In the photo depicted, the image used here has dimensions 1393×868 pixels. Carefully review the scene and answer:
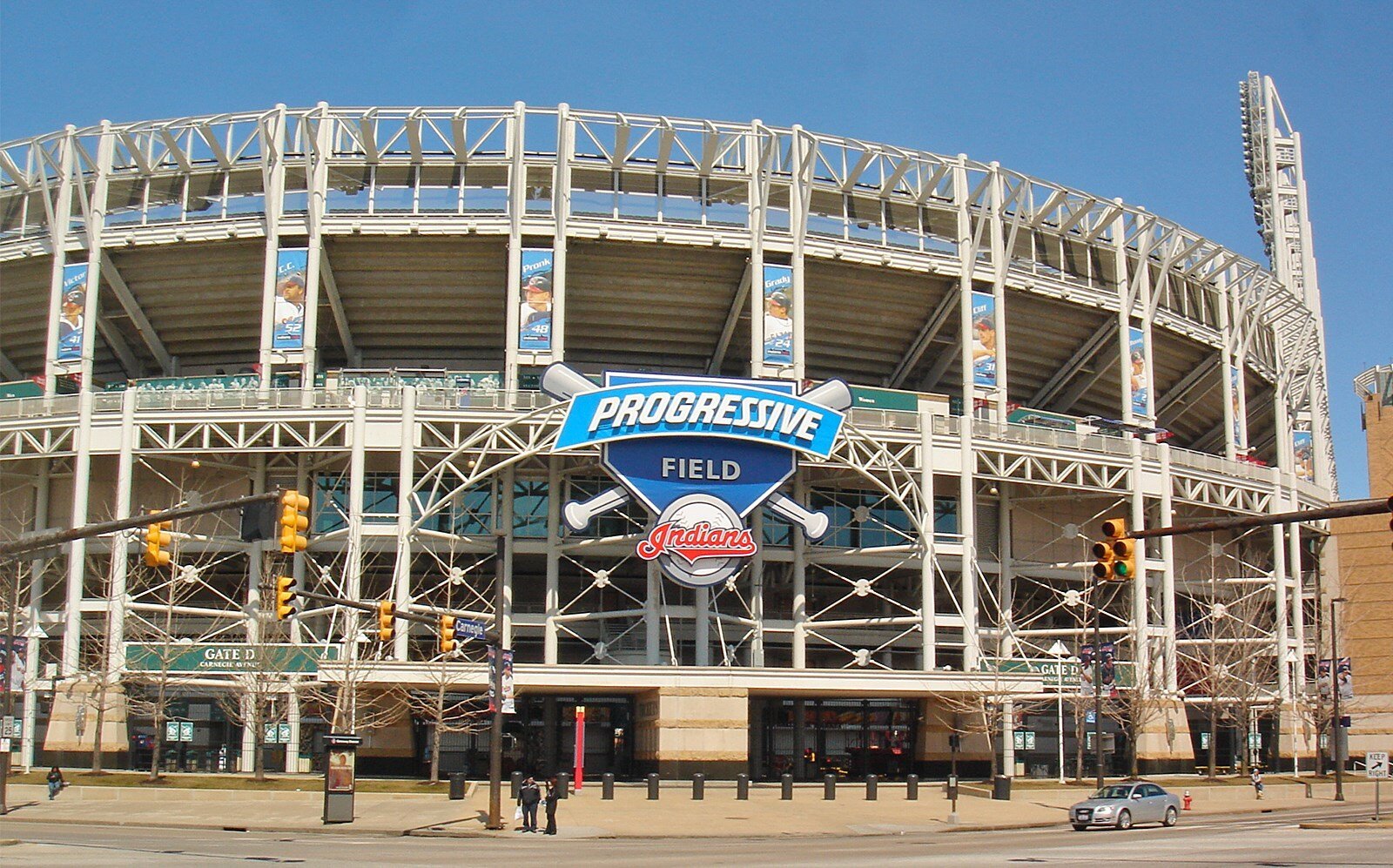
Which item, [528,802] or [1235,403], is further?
[1235,403]

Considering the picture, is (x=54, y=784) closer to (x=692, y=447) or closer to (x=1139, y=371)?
(x=692, y=447)

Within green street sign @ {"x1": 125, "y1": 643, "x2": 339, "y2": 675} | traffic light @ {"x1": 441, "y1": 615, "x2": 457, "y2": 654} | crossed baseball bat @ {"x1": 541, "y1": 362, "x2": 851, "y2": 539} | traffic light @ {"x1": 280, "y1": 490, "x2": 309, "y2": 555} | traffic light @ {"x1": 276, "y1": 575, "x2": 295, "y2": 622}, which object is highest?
crossed baseball bat @ {"x1": 541, "y1": 362, "x2": 851, "y2": 539}

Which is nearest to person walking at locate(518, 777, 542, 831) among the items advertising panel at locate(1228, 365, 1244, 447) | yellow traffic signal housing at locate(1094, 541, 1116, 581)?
yellow traffic signal housing at locate(1094, 541, 1116, 581)

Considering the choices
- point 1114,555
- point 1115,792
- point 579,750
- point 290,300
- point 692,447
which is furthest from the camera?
point 290,300

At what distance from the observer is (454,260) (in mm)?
59781

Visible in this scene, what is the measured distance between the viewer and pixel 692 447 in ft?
170

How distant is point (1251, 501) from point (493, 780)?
44.5m

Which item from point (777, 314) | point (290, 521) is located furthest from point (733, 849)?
point (777, 314)

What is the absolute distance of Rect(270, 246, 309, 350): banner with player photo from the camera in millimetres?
56344

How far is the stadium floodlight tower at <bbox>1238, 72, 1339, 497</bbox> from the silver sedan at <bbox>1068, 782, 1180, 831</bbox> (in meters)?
63.0

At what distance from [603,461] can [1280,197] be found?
7627 centimetres

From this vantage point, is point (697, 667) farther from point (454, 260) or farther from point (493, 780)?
point (454, 260)

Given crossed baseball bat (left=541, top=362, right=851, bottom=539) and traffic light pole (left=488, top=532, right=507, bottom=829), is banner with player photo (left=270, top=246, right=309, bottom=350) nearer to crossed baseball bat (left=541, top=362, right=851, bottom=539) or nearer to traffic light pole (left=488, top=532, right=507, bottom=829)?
crossed baseball bat (left=541, top=362, right=851, bottom=539)

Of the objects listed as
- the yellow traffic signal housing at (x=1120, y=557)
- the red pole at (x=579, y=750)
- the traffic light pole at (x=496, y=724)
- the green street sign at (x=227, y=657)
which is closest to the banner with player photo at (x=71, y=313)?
the green street sign at (x=227, y=657)
